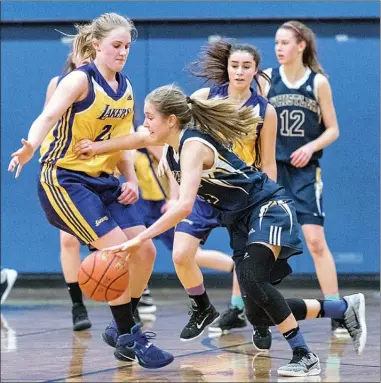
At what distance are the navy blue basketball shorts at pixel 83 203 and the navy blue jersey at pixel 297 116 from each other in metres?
1.87

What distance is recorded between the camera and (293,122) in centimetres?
735

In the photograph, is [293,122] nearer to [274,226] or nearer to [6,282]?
[274,226]

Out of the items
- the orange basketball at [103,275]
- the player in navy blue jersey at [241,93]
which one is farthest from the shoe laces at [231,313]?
the orange basketball at [103,275]

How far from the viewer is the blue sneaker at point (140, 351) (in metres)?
5.45

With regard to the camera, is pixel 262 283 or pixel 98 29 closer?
pixel 262 283

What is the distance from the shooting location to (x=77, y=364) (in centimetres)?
564

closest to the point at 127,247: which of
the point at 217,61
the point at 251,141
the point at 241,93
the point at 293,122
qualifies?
the point at 251,141

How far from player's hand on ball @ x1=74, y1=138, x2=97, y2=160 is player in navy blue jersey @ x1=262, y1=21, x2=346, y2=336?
6.39 feet

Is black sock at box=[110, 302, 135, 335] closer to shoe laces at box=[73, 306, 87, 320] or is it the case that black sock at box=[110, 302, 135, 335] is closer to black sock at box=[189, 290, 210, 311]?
black sock at box=[189, 290, 210, 311]

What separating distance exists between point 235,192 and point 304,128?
2.04 m

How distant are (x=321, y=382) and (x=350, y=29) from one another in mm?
5696

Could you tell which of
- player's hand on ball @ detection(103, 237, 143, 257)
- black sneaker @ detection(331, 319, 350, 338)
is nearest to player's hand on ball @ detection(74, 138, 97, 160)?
player's hand on ball @ detection(103, 237, 143, 257)

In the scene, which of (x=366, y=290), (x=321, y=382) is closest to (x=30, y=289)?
(x=366, y=290)

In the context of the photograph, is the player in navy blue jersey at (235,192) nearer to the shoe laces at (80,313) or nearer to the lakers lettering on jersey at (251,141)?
the lakers lettering on jersey at (251,141)
